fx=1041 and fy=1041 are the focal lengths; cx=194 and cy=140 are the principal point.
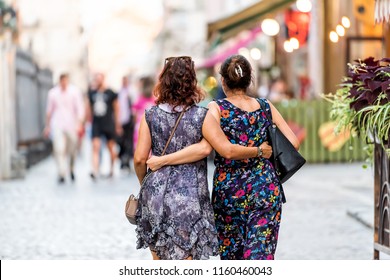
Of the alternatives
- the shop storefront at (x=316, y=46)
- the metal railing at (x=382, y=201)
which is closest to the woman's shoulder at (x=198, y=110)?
the metal railing at (x=382, y=201)

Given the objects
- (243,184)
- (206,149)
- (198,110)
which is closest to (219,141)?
(206,149)

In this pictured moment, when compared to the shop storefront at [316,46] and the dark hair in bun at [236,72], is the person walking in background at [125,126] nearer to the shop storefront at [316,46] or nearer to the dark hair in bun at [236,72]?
the shop storefront at [316,46]

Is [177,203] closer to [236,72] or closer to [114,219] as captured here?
[236,72]

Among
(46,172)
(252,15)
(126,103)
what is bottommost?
(46,172)

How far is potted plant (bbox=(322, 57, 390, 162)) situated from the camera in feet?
21.1

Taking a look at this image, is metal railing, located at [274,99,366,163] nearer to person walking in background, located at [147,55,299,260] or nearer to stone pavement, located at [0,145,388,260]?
stone pavement, located at [0,145,388,260]

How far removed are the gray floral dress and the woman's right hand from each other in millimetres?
385

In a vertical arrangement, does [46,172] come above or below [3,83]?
below

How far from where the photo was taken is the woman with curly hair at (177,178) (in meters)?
5.25

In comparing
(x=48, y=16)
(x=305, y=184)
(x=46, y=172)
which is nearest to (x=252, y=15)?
(x=46, y=172)

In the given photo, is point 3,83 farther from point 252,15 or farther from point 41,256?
point 41,256

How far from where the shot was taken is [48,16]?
105 m
